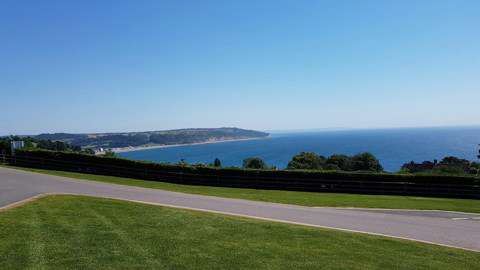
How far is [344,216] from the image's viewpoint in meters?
16.9

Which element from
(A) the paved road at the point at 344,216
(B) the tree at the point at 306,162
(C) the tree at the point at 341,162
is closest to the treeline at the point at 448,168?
(C) the tree at the point at 341,162

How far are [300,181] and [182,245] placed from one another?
22.6m

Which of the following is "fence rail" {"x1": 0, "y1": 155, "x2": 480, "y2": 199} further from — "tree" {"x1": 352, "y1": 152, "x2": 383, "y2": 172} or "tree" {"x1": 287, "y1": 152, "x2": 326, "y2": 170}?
"tree" {"x1": 352, "y1": 152, "x2": 383, "y2": 172}

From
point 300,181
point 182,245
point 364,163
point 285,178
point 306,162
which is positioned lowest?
point 364,163

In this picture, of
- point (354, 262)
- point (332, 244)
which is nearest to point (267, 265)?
point (354, 262)

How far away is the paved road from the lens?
13.9 metres

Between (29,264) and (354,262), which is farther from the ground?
(29,264)

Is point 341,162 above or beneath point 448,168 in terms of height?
beneath

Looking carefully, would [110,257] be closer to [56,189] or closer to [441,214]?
[56,189]

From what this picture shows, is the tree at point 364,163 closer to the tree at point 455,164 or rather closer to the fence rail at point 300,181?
the tree at point 455,164

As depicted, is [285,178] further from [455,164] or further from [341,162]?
[455,164]

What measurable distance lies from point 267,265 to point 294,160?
61.8 metres

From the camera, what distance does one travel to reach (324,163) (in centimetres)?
7600

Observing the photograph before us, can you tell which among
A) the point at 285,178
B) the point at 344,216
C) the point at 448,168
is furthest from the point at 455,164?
the point at 344,216
